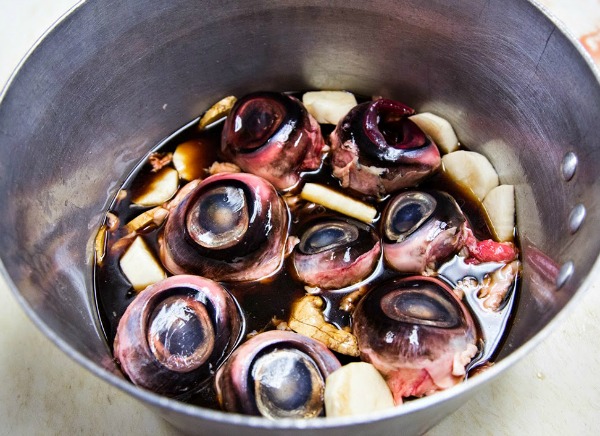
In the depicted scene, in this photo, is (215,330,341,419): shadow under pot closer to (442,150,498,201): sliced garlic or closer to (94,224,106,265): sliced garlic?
(94,224,106,265): sliced garlic

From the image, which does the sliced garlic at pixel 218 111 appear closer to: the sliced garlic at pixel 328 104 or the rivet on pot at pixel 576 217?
the sliced garlic at pixel 328 104

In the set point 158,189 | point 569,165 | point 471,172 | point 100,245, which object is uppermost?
point 569,165

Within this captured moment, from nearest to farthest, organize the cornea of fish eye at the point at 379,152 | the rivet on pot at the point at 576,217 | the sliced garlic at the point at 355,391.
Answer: the sliced garlic at the point at 355,391
the rivet on pot at the point at 576,217
the cornea of fish eye at the point at 379,152

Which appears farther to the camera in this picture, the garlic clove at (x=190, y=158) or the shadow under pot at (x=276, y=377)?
the garlic clove at (x=190, y=158)

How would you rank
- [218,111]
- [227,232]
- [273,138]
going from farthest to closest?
[218,111] < [273,138] < [227,232]

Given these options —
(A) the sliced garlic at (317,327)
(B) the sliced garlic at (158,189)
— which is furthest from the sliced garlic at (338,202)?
(B) the sliced garlic at (158,189)

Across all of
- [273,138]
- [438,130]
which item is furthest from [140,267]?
[438,130]

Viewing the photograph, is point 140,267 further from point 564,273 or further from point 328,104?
point 564,273
